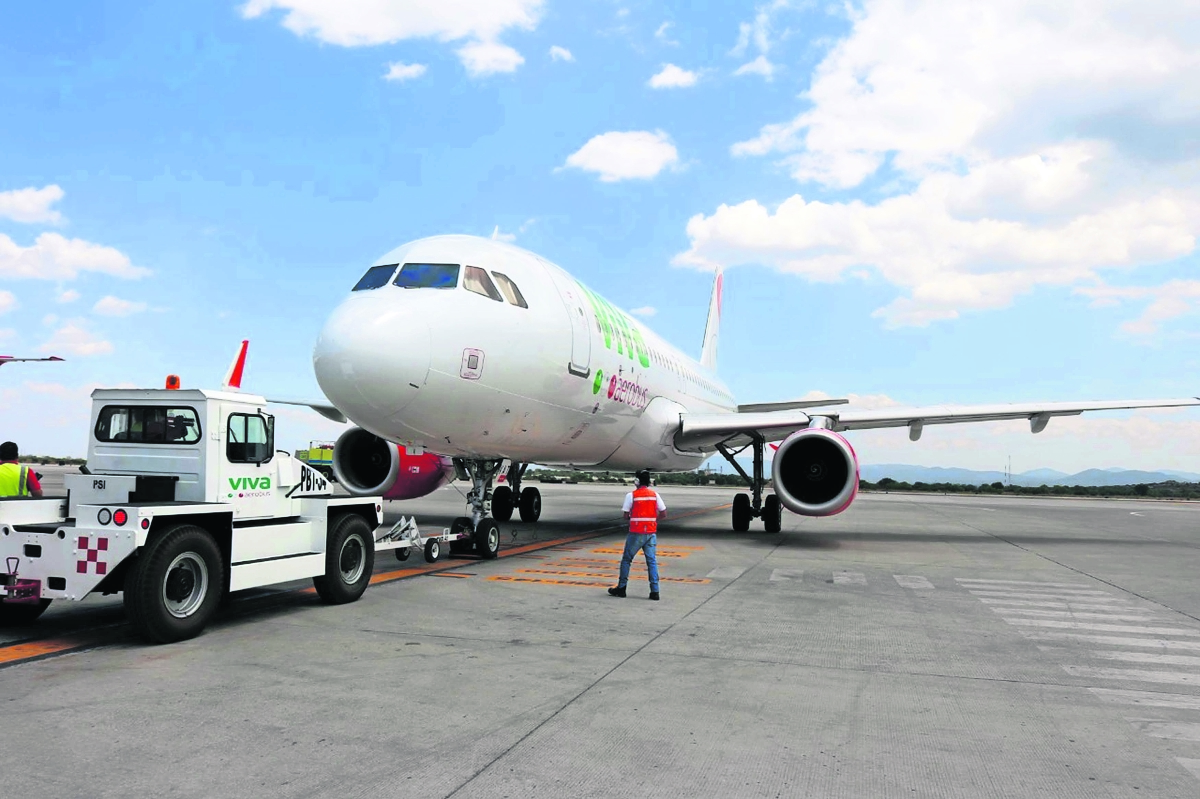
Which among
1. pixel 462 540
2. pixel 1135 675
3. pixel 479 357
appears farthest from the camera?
pixel 462 540

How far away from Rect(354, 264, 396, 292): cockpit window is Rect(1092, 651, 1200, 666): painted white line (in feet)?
25.2

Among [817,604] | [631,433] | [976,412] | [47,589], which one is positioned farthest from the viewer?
[976,412]

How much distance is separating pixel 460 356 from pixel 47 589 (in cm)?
418

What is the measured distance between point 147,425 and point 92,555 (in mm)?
1698

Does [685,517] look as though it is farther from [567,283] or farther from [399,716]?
[399,716]

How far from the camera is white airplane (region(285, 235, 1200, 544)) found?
322 inches

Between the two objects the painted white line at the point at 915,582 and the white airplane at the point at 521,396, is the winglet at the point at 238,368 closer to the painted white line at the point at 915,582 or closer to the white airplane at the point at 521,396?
the white airplane at the point at 521,396

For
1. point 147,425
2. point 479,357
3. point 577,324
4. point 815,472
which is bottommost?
point 815,472

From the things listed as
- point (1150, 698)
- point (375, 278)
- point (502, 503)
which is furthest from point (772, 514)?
point (1150, 698)

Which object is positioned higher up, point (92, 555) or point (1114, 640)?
point (92, 555)

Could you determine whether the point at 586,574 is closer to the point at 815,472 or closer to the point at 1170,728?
the point at 815,472

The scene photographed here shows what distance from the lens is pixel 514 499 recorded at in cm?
1716

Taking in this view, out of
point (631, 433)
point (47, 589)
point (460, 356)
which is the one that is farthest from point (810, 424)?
point (47, 589)

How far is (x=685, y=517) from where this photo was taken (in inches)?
850
